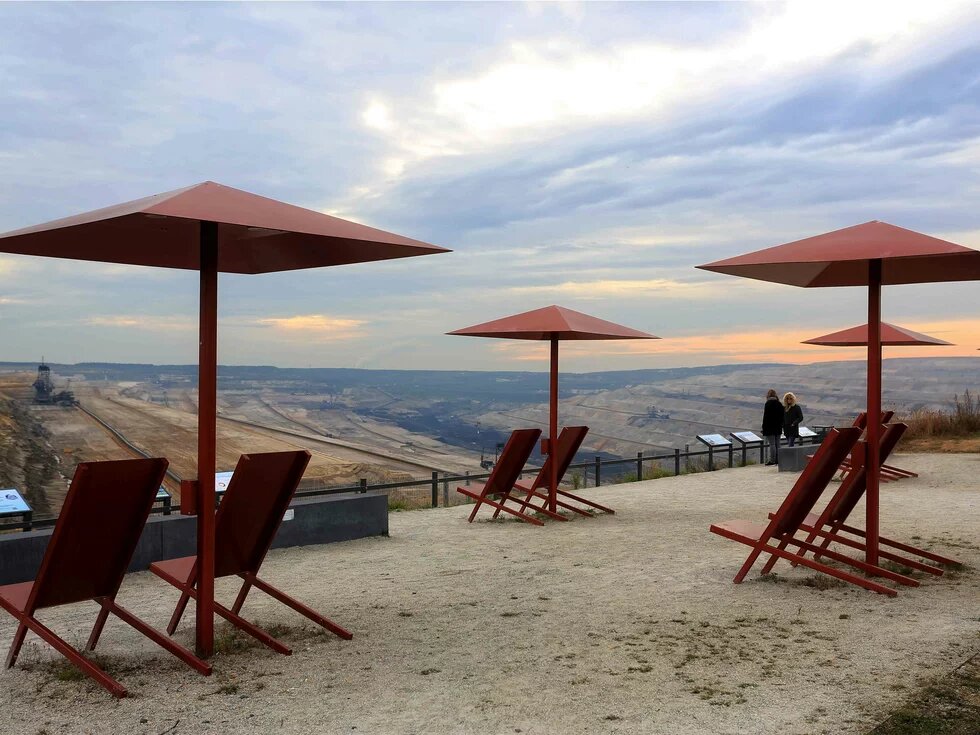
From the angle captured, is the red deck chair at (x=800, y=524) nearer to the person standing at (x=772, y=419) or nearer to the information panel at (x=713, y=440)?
the information panel at (x=713, y=440)

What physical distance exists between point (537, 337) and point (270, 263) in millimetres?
4875

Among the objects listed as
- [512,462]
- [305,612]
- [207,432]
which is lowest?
[305,612]

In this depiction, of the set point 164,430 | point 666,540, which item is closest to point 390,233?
point 666,540

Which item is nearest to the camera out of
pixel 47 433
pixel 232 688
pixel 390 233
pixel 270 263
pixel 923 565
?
pixel 232 688

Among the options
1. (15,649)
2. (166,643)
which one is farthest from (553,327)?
(15,649)

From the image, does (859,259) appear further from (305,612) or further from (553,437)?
(553,437)

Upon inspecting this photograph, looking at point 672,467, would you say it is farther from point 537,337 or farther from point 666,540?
point 666,540

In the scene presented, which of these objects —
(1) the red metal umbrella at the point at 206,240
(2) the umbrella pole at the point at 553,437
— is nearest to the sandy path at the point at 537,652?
(1) the red metal umbrella at the point at 206,240

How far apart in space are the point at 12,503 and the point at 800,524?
5.58 meters

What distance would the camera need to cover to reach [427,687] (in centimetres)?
388

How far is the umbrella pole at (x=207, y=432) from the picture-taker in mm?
4164

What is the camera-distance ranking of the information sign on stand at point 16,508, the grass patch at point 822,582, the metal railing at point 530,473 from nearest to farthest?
the grass patch at point 822,582 → the information sign on stand at point 16,508 → the metal railing at point 530,473

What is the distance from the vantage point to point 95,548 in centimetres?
396

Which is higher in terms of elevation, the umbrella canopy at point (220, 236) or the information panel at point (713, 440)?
the umbrella canopy at point (220, 236)
